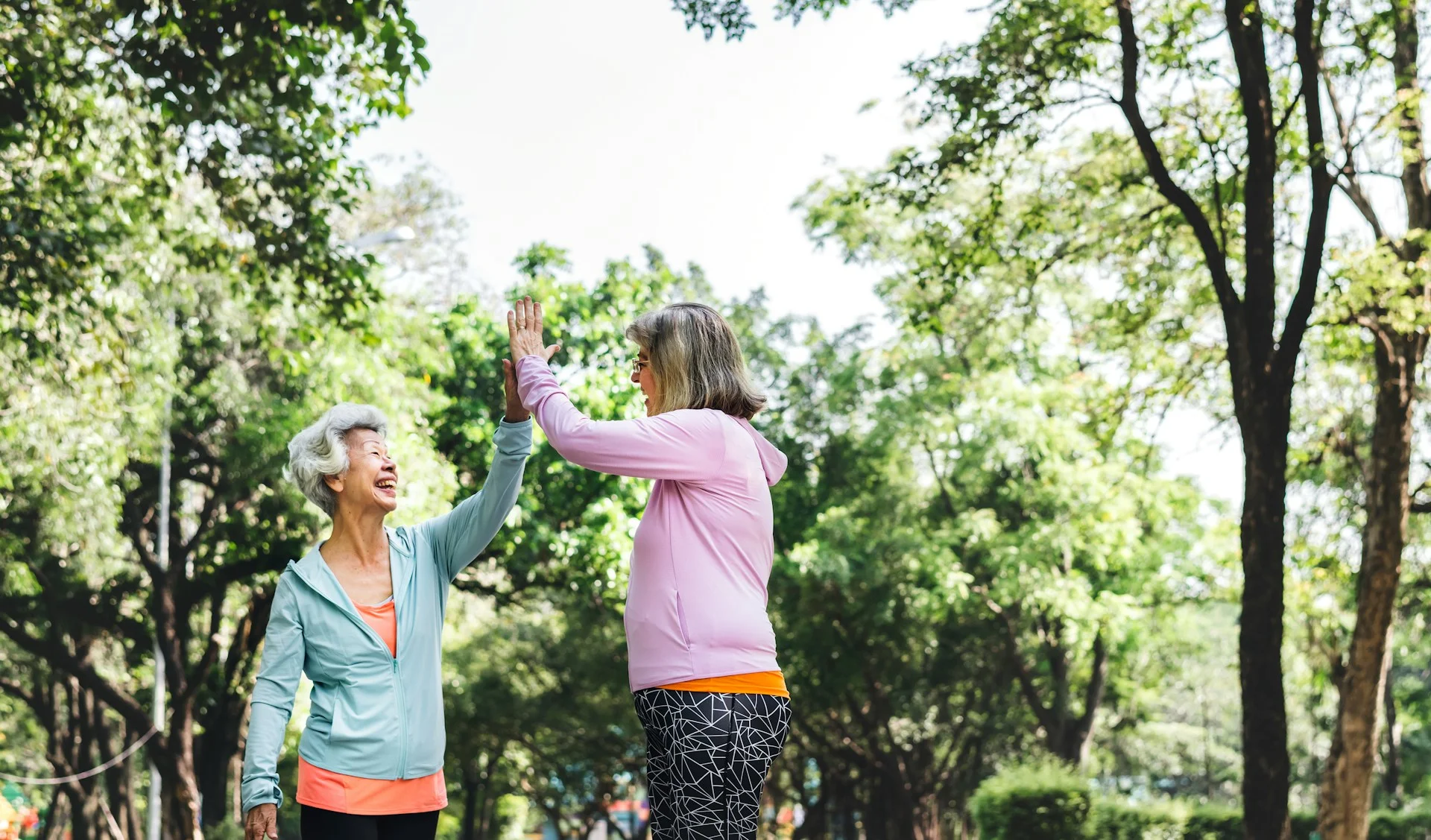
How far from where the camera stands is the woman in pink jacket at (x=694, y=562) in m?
3.01

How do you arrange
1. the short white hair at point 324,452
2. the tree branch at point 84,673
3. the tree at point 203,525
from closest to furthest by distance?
the short white hair at point 324,452 < the tree at point 203,525 < the tree branch at point 84,673

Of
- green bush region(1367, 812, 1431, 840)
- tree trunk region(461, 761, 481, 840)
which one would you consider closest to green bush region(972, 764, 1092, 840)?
green bush region(1367, 812, 1431, 840)

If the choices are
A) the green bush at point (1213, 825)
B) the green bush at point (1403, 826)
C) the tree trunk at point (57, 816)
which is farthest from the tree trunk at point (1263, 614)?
the tree trunk at point (57, 816)

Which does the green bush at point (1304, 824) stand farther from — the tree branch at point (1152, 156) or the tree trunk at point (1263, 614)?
the tree branch at point (1152, 156)

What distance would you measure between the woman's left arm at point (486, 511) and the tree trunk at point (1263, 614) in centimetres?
652

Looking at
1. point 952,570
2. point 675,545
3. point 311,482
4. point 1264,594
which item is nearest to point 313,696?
point 311,482

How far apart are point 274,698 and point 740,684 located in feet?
3.81

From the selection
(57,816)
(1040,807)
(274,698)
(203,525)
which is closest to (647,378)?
(274,698)

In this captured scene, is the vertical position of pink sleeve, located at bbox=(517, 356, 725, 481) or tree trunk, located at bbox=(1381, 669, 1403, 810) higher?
pink sleeve, located at bbox=(517, 356, 725, 481)

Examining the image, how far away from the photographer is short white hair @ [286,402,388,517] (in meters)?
3.46

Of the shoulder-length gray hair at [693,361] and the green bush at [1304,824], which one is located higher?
the shoulder-length gray hair at [693,361]

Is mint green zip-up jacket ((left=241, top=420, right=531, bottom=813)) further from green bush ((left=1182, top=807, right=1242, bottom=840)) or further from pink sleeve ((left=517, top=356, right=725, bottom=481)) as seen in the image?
green bush ((left=1182, top=807, right=1242, bottom=840))

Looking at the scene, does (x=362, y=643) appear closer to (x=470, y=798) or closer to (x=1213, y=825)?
(x=1213, y=825)

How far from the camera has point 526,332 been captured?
3.32 meters
